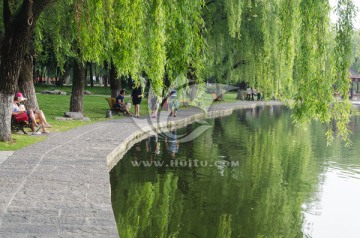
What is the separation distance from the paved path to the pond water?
1.73 ft

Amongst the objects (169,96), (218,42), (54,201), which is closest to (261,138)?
(169,96)

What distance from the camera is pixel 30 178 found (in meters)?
8.08

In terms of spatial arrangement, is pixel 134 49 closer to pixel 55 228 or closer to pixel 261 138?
pixel 55 228

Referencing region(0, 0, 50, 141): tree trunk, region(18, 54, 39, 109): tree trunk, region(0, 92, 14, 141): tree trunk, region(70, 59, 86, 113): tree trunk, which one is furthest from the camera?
region(70, 59, 86, 113): tree trunk

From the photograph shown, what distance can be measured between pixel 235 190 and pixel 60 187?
11.8ft

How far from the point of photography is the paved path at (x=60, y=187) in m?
5.57

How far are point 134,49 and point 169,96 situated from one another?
13.9m

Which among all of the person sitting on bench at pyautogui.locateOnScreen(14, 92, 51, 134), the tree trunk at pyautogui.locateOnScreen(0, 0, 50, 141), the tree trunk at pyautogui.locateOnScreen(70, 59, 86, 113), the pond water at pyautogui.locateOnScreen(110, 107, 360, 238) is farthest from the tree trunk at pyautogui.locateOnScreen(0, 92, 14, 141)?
the tree trunk at pyautogui.locateOnScreen(70, 59, 86, 113)

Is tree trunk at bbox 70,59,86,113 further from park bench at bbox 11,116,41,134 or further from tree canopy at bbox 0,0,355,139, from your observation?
tree canopy at bbox 0,0,355,139

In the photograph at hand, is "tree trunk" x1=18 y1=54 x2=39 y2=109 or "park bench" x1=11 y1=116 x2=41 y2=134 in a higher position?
"tree trunk" x1=18 y1=54 x2=39 y2=109

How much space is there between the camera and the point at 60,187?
755cm

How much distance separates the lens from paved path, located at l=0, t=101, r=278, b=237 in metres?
5.57

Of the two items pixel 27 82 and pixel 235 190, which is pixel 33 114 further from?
pixel 235 190

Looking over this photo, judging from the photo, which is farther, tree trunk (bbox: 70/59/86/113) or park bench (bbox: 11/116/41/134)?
tree trunk (bbox: 70/59/86/113)
